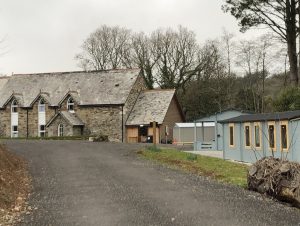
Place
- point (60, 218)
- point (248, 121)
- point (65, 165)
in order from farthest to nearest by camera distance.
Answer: point (248, 121)
point (65, 165)
point (60, 218)

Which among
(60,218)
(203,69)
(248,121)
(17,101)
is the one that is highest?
(203,69)

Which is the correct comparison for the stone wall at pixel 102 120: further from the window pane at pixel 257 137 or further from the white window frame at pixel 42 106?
the window pane at pixel 257 137

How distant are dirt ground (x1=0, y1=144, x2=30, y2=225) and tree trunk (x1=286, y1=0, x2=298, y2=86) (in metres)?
21.9

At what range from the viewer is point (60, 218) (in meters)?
11.5

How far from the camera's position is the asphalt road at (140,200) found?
11188 millimetres

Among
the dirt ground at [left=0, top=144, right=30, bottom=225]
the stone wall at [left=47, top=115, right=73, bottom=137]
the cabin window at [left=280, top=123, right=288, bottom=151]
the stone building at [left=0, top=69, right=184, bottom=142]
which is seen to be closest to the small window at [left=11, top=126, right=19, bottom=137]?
the stone building at [left=0, top=69, right=184, bottom=142]

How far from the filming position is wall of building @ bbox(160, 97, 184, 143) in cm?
5488

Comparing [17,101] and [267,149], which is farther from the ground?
[17,101]

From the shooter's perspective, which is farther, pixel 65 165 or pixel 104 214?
pixel 65 165

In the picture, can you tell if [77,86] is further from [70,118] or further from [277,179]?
[277,179]

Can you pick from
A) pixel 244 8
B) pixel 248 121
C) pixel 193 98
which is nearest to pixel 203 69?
pixel 193 98

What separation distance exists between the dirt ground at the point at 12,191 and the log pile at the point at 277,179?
7039mm

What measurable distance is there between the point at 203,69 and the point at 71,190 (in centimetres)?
5430

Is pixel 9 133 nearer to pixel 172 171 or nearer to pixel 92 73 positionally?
pixel 92 73
